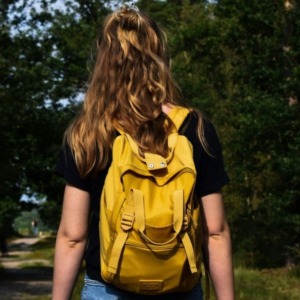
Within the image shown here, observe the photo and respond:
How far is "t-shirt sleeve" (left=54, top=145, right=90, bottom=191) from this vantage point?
3.30 metres

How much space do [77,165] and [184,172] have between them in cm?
44

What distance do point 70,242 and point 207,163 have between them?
62 cm

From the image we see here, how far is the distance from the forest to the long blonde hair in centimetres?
1529

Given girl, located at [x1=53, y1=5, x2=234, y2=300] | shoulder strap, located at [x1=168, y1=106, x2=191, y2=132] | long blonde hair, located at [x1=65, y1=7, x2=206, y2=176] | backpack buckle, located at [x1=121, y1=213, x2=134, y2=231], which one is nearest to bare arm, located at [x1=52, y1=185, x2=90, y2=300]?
girl, located at [x1=53, y1=5, x2=234, y2=300]

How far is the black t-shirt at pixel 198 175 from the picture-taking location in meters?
3.29

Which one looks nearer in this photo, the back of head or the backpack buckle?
the backpack buckle

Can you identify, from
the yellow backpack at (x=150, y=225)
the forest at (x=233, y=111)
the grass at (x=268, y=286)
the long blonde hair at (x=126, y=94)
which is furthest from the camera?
the forest at (x=233, y=111)

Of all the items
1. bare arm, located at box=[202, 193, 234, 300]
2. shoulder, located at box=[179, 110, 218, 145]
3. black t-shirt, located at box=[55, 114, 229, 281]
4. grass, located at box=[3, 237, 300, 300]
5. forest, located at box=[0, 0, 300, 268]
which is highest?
forest, located at box=[0, 0, 300, 268]

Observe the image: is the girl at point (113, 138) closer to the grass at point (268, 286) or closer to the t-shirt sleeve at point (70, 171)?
the t-shirt sleeve at point (70, 171)

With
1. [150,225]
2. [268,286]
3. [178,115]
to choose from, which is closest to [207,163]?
[178,115]

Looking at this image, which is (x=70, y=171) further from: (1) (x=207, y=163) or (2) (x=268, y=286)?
(2) (x=268, y=286)

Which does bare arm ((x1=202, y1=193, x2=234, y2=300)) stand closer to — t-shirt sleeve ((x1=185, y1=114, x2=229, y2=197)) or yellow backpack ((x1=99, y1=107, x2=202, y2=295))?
t-shirt sleeve ((x1=185, y1=114, x2=229, y2=197))

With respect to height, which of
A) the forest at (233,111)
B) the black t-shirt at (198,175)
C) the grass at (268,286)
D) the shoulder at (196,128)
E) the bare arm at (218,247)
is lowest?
the grass at (268,286)

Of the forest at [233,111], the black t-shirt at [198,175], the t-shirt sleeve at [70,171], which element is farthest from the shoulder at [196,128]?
the forest at [233,111]
